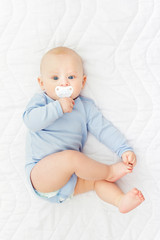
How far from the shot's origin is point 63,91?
3.50 ft

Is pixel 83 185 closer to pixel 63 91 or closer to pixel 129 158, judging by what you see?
pixel 129 158

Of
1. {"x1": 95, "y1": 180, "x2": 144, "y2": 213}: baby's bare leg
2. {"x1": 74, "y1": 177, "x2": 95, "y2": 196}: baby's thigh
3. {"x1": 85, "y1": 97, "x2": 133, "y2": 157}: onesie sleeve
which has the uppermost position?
{"x1": 85, "y1": 97, "x2": 133, "y2": 157}: onesie sleeve

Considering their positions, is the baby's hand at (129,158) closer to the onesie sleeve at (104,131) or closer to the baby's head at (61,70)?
the onesie sleeve at (104,131)

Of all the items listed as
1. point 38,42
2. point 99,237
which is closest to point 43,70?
point 38,42

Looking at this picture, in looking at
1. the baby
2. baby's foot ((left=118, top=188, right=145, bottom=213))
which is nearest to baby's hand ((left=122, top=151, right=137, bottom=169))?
the baby

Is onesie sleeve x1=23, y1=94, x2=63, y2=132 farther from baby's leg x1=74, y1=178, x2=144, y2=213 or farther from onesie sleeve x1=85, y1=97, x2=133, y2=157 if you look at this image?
baby's leg x1=74, y1=178, x2=144, y2=213

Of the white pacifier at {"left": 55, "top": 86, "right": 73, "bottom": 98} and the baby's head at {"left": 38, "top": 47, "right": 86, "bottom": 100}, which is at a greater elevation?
the baby's head at {"left": 38, "top": 47, "right": 86, "bottom": 100}

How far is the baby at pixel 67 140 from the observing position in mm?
1036

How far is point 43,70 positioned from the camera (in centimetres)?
109

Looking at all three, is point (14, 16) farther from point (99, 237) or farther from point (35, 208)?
point (99, 237)

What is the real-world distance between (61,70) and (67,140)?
26 cm

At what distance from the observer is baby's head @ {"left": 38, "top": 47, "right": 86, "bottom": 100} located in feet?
3.49

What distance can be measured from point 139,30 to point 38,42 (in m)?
0.38

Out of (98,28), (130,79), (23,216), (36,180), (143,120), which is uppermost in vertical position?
(98,28)
